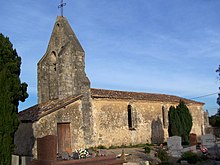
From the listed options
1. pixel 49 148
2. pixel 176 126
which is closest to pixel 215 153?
pixel 176 126

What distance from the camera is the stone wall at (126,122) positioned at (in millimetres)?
20703

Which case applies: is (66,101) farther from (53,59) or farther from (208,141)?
(208,141)

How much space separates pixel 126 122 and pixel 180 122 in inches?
209

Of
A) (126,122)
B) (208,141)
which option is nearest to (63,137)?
(126,122)

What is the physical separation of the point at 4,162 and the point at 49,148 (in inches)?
74.6

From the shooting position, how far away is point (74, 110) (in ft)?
62.8

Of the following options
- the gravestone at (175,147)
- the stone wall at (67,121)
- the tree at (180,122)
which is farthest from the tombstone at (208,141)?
the stone wall at (67,121)

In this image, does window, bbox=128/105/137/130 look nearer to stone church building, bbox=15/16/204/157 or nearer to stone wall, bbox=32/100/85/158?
stone church building, bbox=15/16/204/157

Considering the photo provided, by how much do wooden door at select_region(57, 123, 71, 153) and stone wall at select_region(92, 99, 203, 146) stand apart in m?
2.26

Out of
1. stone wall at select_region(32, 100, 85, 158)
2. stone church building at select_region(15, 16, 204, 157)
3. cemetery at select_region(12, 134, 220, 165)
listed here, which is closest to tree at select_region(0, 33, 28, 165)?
cemetery at select_region(12, 134, 220, 165)

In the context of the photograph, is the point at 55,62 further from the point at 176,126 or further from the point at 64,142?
the point at 176,126

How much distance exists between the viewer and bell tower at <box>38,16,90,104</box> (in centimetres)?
2059

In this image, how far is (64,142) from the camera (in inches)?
730

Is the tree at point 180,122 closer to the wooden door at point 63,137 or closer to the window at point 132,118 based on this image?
the window at point 132,118
